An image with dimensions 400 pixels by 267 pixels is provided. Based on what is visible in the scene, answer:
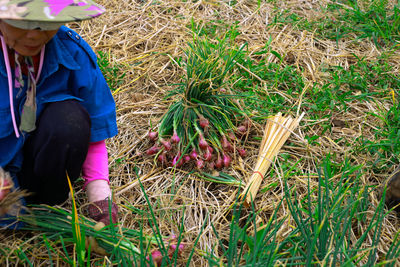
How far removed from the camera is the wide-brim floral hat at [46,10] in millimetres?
961

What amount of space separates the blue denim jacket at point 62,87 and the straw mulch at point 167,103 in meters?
0.28

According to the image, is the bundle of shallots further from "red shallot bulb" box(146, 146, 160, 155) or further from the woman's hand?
the woman's hand

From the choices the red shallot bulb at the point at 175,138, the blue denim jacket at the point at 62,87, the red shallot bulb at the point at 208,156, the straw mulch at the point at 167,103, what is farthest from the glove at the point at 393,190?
the blue denim jacket at the point at 62,87

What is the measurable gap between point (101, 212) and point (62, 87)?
0.42 m

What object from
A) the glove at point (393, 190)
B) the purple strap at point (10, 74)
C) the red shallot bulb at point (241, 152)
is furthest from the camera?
the red shallot bulb at point (241, 152)

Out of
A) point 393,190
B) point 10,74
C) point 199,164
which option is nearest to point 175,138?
point 199,164

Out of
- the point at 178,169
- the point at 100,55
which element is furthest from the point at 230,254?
the point at 100,55

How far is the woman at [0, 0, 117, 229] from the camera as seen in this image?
1145 mm

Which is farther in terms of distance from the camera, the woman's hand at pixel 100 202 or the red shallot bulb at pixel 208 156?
the red shallot bulb at pixel 208 156

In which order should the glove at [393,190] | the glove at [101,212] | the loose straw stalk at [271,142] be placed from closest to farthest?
1. the glove at [101,212]
2. the glove at [393,190]
3. the loose straw stalk at [271,142]

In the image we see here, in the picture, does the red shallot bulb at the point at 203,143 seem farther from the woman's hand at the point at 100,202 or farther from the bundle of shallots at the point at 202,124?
the woman's hand at the point at 100,202

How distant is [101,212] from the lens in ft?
4.42

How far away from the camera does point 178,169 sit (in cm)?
168

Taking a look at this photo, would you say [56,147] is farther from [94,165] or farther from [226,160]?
[226,160]
